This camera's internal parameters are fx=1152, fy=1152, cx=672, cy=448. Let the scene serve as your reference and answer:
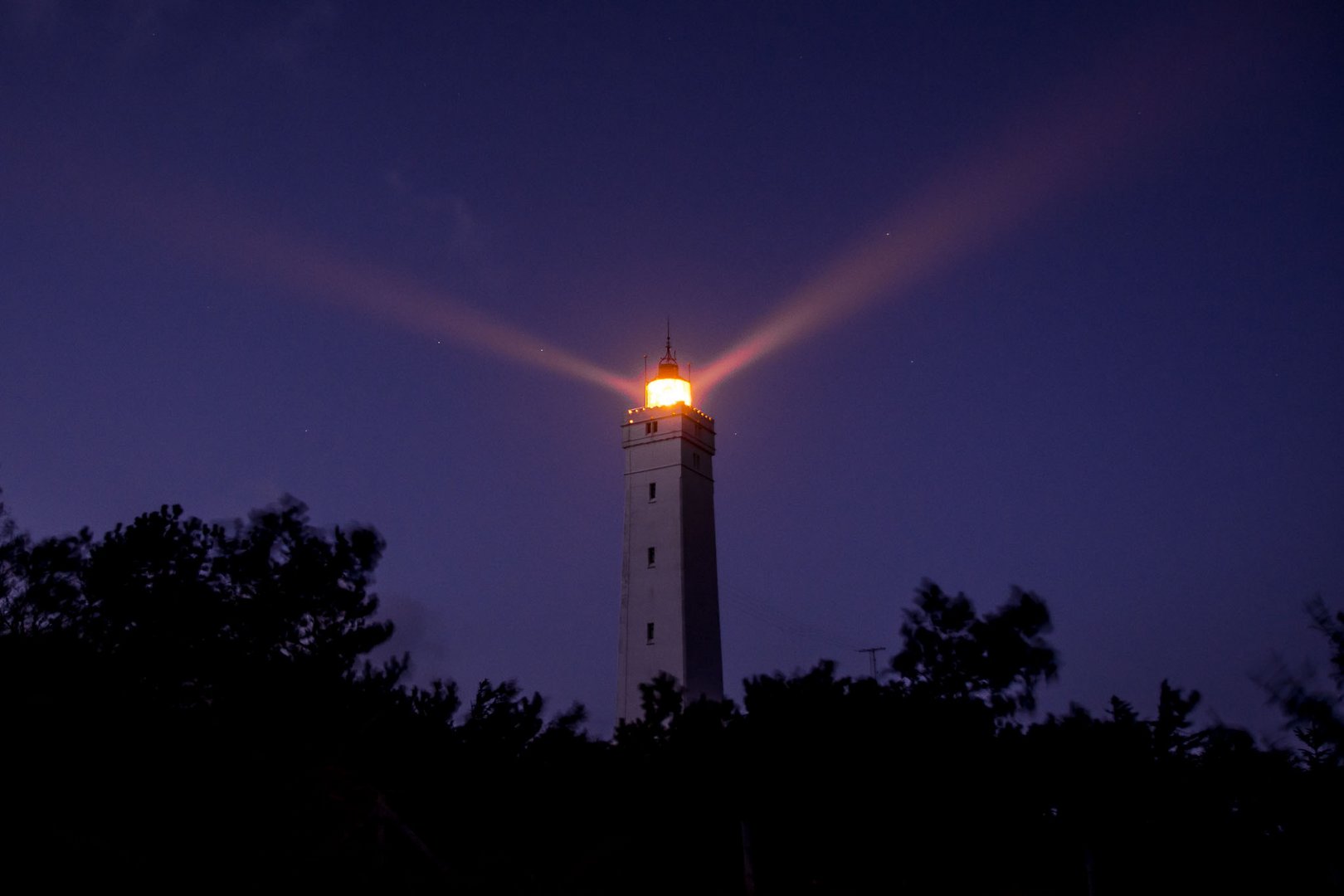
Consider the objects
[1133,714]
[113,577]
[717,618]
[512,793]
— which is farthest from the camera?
[717,618]

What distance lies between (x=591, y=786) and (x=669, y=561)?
19217 mm

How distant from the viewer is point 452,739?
19766 mm

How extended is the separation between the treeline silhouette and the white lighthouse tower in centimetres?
1458

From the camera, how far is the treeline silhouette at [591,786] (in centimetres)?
1434

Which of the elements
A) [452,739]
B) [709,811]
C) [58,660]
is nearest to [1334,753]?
[709,811]

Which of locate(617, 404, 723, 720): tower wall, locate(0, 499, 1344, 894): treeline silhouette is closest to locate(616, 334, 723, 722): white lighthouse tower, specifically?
locate(617, 404, 723, 720): tower wall

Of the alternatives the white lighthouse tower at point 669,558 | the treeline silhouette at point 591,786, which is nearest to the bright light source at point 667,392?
the white lighthouse tower at point 669,558

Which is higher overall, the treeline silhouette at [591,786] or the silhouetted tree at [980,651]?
the silhouetted tree at [980,651]

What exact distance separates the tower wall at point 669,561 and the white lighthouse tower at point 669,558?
1.1 inches

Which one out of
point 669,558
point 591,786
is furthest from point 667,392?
point 591,786

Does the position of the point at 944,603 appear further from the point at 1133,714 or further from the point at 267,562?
the point at 267,562

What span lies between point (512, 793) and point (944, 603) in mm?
20688

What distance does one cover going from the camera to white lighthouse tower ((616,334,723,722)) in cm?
3806

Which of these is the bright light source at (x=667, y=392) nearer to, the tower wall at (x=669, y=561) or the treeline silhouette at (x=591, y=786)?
the tower wall at (x=669, y=561)
